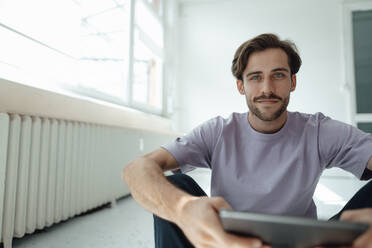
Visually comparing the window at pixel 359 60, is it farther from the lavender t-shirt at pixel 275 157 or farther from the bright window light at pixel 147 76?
the lavender t-shirt at pixel 275 157

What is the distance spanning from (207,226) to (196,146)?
491mm

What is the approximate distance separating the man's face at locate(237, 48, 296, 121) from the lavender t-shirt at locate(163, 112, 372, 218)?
0.08 m

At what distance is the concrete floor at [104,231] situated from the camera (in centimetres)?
138

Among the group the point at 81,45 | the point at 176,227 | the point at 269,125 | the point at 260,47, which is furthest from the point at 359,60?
the point at 176,227

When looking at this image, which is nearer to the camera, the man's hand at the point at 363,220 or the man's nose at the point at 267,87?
the man's hand at the point at 363,220

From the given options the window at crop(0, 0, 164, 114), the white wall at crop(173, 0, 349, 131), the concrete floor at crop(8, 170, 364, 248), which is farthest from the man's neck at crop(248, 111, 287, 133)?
the white wall at crop(173, 0, 349, 131)

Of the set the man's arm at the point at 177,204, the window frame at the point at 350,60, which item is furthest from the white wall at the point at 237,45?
the man's arm at the point at 177,204

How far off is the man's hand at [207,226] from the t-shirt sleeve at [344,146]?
59cm

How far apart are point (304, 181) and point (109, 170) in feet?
5.33

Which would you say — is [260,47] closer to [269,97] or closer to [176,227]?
[269,97]

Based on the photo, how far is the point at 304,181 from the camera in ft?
3.10

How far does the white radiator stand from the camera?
1.22 meters

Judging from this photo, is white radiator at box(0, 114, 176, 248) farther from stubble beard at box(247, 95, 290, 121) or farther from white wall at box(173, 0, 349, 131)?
white wall at box(173, 0, 349, 131)

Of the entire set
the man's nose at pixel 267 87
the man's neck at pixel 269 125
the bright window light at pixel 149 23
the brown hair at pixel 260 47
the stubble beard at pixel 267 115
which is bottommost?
the man's neck at pixel 269 125
